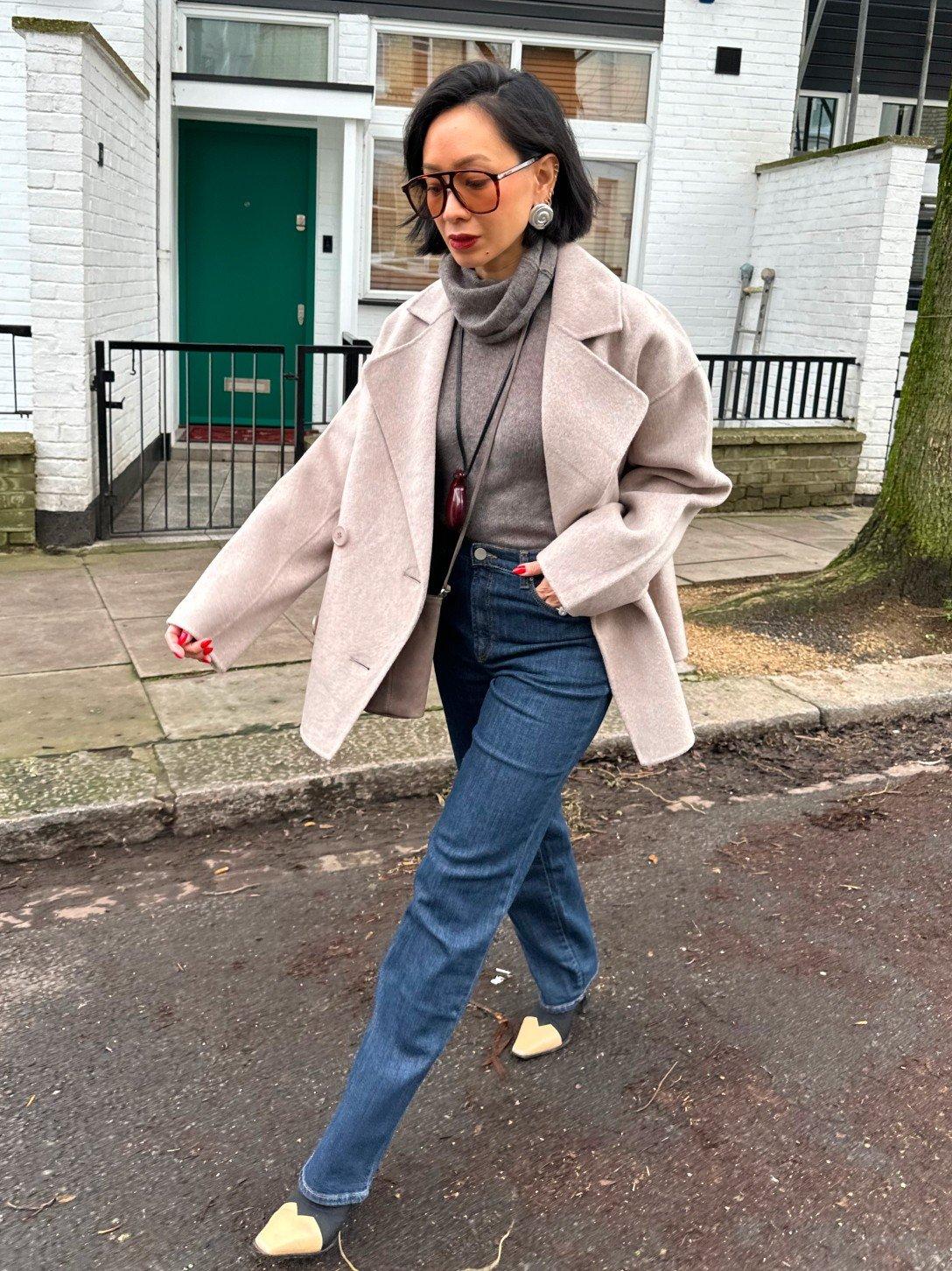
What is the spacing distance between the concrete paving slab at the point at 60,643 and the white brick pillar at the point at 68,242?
1464mm

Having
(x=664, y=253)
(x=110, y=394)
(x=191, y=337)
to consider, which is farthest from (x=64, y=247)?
(x=664, y=253)

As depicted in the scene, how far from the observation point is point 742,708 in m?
5.00

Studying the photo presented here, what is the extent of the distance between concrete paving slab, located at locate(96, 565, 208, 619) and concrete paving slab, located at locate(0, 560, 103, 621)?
0.08m

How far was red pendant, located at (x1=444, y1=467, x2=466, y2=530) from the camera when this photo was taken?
2.24 metres

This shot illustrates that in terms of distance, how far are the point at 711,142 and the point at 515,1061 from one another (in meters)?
9.86

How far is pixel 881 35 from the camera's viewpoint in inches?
518

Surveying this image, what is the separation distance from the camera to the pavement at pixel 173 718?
3961 millimetres

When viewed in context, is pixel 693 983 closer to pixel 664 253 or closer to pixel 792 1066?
pixel 792 1066

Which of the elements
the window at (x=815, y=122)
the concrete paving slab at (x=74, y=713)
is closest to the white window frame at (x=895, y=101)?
the window at (x=815, y=122)

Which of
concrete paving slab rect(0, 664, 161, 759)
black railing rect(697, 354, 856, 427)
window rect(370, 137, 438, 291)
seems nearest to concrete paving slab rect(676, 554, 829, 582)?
black railing rect(697, 354, 856, 427)

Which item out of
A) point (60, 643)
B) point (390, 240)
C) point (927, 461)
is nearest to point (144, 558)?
point (60, 643)

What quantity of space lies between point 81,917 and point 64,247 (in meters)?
4.73

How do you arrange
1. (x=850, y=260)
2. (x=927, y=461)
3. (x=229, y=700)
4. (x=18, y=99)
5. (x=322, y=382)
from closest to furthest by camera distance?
(x=229, y=700)
(x=927, y=461)
(x=18, y=99)
(x=850, y=260)
(x=322, y=382)

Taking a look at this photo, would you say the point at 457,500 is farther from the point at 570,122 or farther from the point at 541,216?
the point at 570,122
